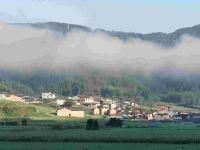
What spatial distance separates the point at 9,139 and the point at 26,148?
9.21 m

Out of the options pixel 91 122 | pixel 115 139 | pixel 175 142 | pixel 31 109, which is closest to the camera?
pixel 175 142

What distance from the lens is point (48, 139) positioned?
40.2 metres

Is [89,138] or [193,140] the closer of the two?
[193,140]

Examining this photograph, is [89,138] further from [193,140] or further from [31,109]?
[31,109]

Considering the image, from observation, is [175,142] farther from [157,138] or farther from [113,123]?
[113,123]

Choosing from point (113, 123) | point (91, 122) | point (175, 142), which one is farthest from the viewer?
point (113, 123)

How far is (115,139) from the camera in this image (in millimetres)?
39562

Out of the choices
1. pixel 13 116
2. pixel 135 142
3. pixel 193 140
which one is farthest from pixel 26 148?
pixel 13 116

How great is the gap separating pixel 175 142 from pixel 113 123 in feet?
117

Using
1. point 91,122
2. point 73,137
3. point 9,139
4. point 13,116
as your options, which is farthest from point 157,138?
point 13,116

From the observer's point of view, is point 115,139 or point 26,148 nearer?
point 26,148

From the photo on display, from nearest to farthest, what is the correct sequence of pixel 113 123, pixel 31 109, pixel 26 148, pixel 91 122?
1. pixel 26 148
2. pixel 91 122
3. pixel 113 123
4. pixel 31 109

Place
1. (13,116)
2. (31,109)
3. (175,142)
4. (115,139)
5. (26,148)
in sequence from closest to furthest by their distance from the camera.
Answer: (26,148), (175,142), (115,139), (13,116), (31,109)

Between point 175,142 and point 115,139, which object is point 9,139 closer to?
point 115,139
